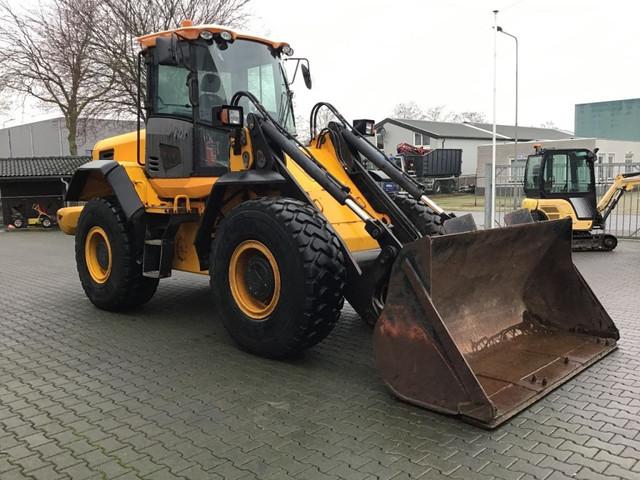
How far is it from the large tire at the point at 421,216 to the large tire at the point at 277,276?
1.61 meters

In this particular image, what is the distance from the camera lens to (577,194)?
486 inches

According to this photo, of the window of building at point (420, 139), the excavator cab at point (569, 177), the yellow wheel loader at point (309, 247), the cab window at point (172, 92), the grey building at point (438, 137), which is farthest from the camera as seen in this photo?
the window of building at point (420, 139)

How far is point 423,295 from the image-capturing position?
3732 millimetres

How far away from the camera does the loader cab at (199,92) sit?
18.7 feet

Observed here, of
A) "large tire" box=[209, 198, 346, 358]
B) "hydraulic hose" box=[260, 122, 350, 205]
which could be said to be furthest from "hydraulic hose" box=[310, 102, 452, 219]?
"large tire" box=[209, 198, 346, 358]

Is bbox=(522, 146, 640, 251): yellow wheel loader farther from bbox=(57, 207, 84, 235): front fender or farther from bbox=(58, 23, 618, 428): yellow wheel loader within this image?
bbox=(57, 207, 84, 235): front fender

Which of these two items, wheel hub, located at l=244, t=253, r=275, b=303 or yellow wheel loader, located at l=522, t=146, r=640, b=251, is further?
yellow wheel loader, located at l=522, t=146, r=640, b=251

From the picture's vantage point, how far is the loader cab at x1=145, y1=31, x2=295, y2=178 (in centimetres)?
570

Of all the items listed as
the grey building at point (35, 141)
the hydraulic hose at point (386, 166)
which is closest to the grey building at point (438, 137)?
the grey building at point (35, 141)

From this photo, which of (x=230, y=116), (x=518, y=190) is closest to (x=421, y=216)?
Answer: (x=230, y=116)

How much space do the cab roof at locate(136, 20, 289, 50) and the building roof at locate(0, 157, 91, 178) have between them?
14.5 metres

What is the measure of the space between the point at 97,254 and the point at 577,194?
1002cm

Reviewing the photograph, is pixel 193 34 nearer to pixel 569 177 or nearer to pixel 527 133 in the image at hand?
pixel 569 177

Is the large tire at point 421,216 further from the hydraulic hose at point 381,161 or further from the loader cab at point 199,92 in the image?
the loader cab at point 199,92
